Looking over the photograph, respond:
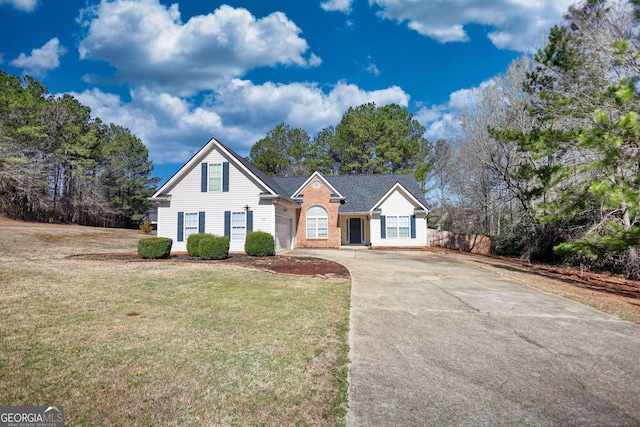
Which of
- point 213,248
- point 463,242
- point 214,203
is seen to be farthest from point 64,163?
point 463,242

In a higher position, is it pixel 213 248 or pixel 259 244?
pixel 259 244

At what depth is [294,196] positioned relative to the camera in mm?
24031

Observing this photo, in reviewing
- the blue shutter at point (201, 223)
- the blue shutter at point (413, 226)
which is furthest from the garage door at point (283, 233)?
the blue shutter at point (413, 226)

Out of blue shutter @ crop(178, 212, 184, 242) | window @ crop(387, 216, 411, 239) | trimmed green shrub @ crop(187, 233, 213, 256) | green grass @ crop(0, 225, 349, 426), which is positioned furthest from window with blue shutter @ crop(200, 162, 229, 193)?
window @ crop(387, 216, 411, 239)

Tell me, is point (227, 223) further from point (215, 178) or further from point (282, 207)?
point (282, 207)

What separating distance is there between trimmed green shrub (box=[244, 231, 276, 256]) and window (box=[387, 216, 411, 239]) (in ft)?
34.1

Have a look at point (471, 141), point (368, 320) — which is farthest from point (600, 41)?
point (368, 320)

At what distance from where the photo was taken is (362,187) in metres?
27.4

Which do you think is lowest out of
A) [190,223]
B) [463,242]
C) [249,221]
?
[463,242]

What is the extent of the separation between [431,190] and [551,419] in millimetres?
38920

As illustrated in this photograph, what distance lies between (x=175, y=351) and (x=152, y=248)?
11.7m

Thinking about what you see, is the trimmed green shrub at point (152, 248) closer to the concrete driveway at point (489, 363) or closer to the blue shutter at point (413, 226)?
the concrete driveway at point (489, 363)

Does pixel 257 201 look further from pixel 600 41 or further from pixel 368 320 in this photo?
pixel 600 41

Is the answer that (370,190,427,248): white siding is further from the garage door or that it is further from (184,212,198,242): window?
(184,212,198,242): window
